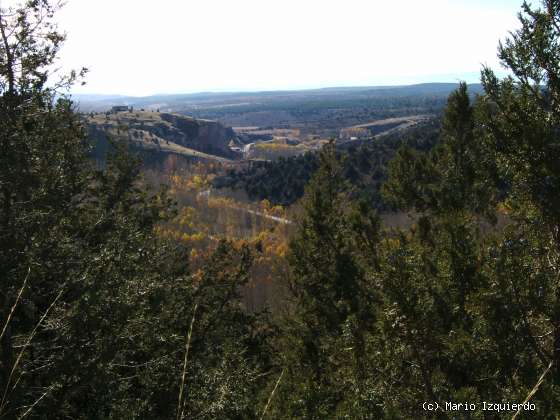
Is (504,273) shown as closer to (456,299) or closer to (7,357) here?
(456,299)

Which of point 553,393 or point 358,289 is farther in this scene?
point 358,289

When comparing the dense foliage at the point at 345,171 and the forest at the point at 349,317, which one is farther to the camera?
the dense foliage at the point at 345,171

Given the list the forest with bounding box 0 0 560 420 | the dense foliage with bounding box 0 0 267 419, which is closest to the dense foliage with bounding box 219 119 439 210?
the forest with bounding box 0 0 560 420

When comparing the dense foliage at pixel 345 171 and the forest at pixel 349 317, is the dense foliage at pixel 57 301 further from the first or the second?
the dense foliage at pixel 345 171

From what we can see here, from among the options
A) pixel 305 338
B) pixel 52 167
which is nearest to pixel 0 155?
pixel 52 167

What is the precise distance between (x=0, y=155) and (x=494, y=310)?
8924 mm

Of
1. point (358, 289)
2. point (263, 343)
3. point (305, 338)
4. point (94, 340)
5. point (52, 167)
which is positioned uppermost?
point (52, 167)

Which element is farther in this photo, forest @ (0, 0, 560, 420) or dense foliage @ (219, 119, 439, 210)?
dense foliage @ (219, 119, 439, 210)

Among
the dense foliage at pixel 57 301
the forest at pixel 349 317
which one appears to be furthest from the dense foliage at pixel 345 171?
the dense foliage at pixel 57 301

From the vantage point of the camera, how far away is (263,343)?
20547 mm

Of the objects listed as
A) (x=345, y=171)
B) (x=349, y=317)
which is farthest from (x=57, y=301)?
(x=345, y=171)

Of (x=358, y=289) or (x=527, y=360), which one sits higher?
(x=527, y=360)

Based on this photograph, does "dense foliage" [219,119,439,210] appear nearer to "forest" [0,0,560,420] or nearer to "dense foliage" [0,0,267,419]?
"forest" [0,0,560,420]

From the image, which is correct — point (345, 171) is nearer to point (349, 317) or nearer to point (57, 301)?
point (349, 317)
